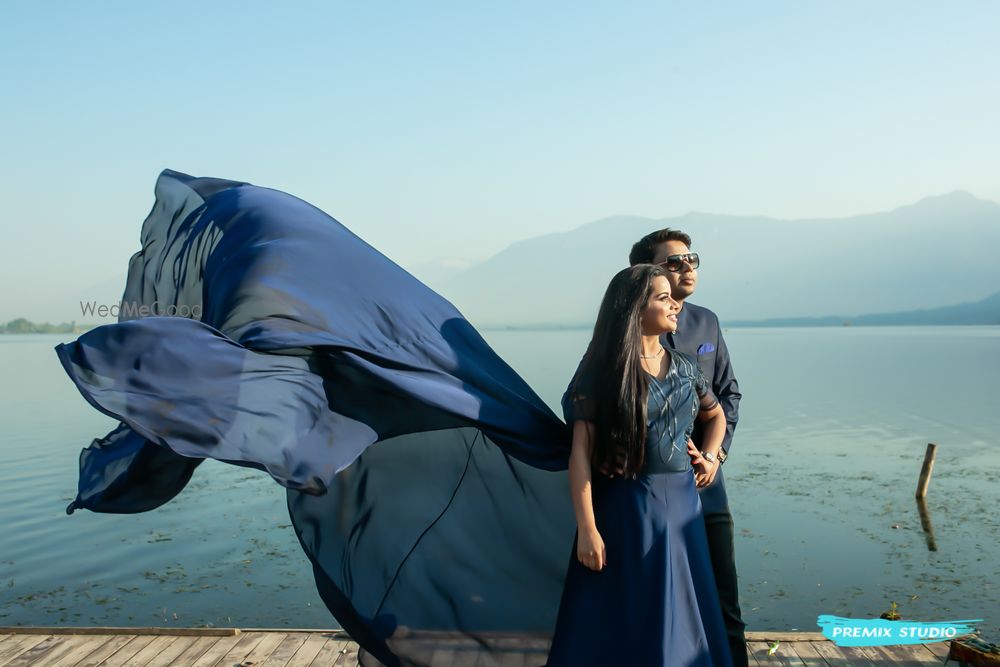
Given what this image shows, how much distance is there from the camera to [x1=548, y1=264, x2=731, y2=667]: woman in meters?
2.78

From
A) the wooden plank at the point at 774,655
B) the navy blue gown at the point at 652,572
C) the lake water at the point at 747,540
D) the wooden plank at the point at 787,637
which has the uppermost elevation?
the navy blue gown at the point at 652,572

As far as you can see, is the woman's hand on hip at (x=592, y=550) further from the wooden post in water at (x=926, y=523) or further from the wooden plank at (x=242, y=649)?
the wooden post in water at (x=926, y=523)

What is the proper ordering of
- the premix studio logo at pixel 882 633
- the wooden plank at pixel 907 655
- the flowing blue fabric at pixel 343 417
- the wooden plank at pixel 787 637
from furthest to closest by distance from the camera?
the wooden plank at pixel 787 637
the premix studio logo at pixel 882 633
the wooden plank at pixel 907 655
the flowing blue fabric at pixel 343 417

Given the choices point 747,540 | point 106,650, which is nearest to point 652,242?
point 106,650

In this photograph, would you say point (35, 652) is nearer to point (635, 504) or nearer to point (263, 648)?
point (263, 648)

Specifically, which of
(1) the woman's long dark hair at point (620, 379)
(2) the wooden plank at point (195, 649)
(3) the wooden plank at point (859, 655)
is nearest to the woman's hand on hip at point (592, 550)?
(1) the woman's long dark hair at point (620, 379)

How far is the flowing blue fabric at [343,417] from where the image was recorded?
7.77ft

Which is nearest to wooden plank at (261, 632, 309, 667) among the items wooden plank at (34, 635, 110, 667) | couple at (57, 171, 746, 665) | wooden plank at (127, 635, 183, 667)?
wooden plank at (127, 635, 183, 667)

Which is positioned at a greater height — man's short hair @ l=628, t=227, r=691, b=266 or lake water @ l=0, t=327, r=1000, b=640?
man's short hair @ l=628, t=227, r=691, b=266

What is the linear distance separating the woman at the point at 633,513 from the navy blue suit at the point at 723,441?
0.35 metres

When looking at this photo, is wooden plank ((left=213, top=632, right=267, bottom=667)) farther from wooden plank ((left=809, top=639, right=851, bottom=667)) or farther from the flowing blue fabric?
wooden plank ((left=809, top=639, right=851, bottom=667))

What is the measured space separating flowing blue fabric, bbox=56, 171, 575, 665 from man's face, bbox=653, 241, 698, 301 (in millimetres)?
707

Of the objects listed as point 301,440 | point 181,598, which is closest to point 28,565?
point 181,598

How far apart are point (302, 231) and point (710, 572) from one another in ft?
5.87
